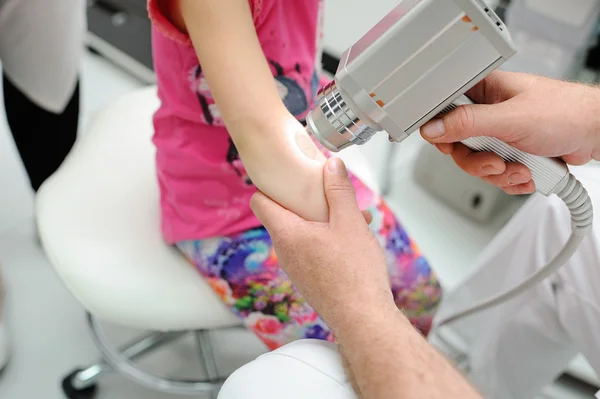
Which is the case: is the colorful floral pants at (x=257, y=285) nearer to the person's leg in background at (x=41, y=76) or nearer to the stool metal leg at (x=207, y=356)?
the stool metal leg at (x=207, y=356)

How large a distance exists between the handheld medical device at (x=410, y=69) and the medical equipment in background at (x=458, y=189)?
37.7 inches

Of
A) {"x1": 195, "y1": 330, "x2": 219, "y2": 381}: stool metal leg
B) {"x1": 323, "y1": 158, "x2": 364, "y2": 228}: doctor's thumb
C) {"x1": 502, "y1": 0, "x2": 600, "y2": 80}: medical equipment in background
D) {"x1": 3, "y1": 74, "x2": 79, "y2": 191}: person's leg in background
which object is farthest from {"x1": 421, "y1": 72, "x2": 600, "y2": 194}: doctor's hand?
{"x1": 3, "y1": 74, "x2": 79, "y2": 191}: person's leg in background

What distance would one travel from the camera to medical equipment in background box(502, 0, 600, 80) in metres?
1.23

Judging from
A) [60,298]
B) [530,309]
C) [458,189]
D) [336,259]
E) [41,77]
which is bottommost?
[60,298]

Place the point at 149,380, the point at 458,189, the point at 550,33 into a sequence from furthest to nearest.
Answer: the point at 458,189, the point at 550,33, the point at 149,380

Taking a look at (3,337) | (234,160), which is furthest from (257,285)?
(3,337)

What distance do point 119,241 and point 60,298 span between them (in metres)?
0.60

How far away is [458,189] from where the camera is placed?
1.55 meters

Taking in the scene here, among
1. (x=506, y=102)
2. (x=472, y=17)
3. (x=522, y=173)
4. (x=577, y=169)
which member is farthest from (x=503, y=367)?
(x=472, y=17)

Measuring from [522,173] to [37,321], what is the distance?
3.60ft

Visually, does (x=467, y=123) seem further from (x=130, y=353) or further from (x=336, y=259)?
(x=130, y=353)

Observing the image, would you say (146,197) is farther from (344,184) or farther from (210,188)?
(344,184)

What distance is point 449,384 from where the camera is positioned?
1.81ft

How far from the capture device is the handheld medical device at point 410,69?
0.48 m
